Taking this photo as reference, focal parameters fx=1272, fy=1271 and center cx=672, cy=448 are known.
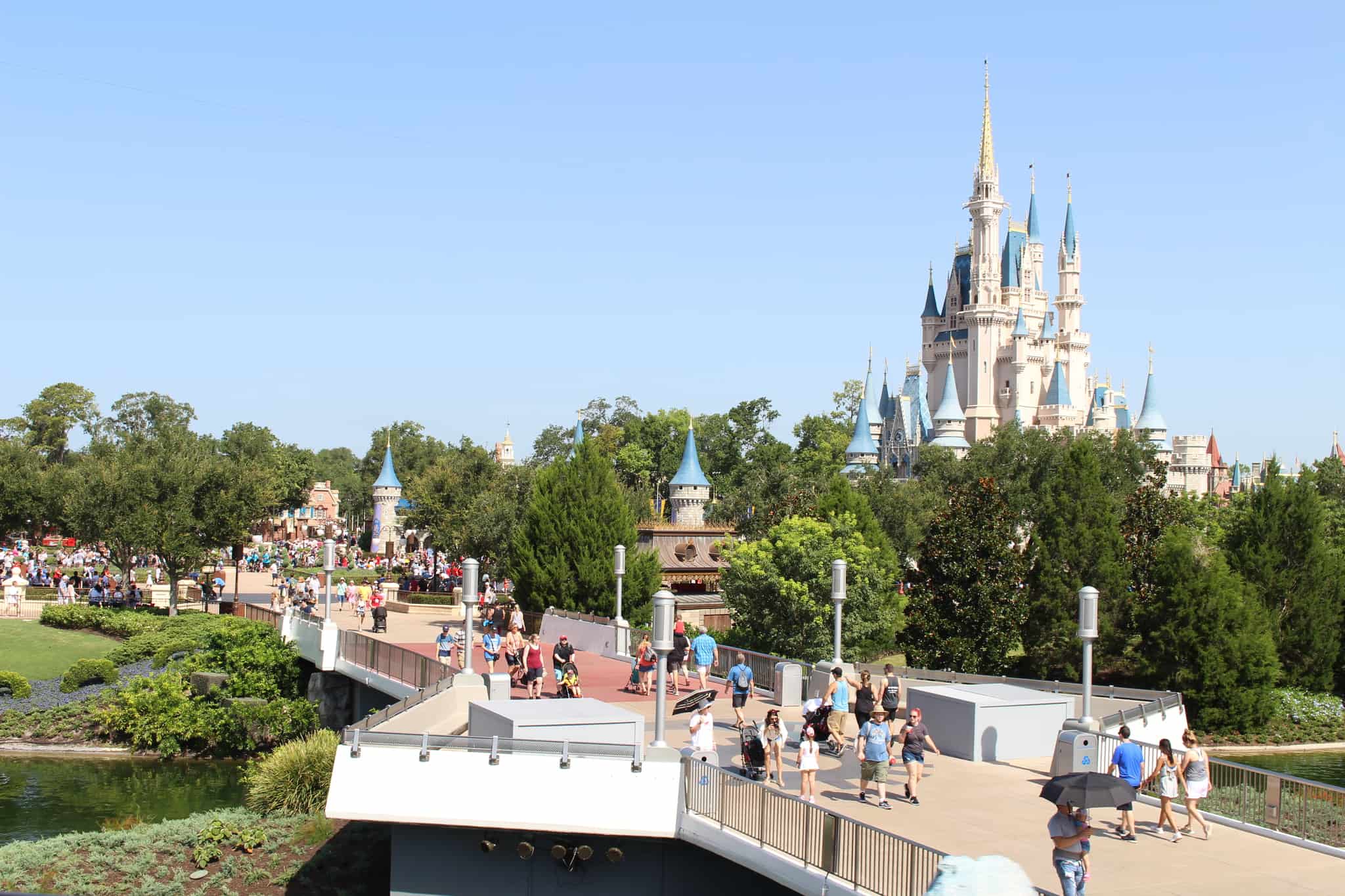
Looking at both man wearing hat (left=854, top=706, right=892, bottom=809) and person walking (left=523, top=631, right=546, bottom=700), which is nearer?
man wearing hat (left=854, top=706, right=892, bottom=809)

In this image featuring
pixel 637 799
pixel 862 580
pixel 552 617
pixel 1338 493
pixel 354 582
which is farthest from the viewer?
pixel 1338 493

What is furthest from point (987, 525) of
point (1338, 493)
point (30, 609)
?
point (1338, 493)

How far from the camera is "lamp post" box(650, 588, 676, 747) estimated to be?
15.8 metres

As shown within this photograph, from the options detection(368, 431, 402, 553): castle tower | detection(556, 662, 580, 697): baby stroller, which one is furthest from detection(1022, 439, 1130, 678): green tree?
detection(368, 431, 402, 553): castle tower

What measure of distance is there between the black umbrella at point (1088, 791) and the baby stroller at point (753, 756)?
4.67 metres

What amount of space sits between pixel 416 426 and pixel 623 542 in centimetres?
8398

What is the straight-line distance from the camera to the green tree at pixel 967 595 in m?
37.1

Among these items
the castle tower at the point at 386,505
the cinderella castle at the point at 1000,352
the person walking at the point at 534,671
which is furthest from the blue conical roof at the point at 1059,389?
the person walking at the point at 534,671

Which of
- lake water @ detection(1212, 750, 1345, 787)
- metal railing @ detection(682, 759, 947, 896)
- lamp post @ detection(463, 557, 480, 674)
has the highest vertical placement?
lamp post @ detection(463, 557, 480, 674)

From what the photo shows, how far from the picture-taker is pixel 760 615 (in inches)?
1528

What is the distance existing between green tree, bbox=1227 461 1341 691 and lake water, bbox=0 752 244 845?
97.8 ft

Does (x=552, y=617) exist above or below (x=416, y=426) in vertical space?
below

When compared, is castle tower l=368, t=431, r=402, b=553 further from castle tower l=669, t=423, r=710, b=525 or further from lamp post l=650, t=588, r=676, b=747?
lamp post l=650, t=588, r=676, b=747

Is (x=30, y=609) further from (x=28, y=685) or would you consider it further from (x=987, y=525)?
(x=987, y=525)
